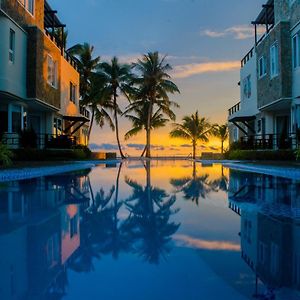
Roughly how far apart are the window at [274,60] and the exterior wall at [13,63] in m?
11.5

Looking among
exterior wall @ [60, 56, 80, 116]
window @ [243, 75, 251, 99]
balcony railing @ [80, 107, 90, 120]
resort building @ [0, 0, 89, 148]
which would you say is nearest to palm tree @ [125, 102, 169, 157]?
balcony railing @ [80, 107, 90, 120]

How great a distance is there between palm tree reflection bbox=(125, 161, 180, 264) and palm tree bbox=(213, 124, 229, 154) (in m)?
31.0

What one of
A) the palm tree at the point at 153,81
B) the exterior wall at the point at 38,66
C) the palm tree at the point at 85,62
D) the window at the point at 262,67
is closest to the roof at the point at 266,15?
the window at the point at 262,67

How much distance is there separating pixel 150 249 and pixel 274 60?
1701 cm

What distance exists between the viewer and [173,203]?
636 cm

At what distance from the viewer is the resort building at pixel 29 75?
16.0 meters

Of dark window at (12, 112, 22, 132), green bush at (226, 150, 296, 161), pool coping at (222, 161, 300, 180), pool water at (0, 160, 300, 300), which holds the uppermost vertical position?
dark window at (12, 112, 22, 132)

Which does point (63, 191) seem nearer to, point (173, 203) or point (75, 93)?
point (173, 203)

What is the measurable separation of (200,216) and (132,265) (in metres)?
2.26

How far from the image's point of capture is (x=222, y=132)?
38.6 meters

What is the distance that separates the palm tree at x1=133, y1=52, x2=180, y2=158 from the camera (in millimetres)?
33312

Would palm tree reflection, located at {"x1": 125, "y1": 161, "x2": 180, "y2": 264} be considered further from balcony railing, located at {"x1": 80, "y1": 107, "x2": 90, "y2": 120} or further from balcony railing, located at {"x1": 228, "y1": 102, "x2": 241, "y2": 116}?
balcony railing, located at {"x1": 80, "y1": 107, "x2": 90, "y2": 120}

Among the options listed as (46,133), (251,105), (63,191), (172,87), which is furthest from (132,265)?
(172,87)

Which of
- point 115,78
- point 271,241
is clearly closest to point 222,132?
point 115,78
